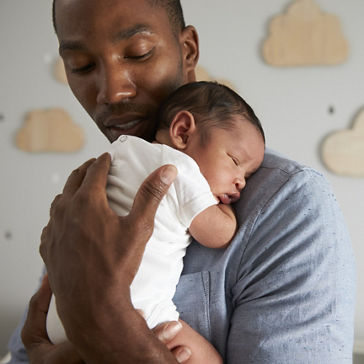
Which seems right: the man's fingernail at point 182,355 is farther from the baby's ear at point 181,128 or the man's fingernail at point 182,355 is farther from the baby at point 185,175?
the baby's ear at point 181,128

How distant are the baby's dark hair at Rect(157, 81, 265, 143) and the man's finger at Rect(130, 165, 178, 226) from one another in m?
0.18

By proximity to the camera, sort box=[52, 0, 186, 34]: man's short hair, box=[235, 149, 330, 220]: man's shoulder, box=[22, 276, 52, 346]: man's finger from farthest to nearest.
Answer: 1. box=[52, 0, 186, 34]: man's short hair
2. box=[22, 276, 52, 346]: man's finger
3. box=[235, 149, 330, 220]: man's shoulder

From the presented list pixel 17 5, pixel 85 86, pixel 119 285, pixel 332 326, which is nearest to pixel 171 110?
pixel 85 86

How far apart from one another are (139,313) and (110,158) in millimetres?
284

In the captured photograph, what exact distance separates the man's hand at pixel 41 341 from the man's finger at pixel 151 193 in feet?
0.86

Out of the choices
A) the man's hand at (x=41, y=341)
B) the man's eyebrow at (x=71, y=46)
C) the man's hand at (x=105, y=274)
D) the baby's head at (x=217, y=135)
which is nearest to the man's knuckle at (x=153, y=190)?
the man's hand at (x=105, y=274)

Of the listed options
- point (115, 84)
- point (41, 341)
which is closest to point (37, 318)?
point (41, 341)

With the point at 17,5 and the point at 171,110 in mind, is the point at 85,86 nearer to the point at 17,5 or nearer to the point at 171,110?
the point at 171,110

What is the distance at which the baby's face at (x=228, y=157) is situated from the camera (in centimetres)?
87

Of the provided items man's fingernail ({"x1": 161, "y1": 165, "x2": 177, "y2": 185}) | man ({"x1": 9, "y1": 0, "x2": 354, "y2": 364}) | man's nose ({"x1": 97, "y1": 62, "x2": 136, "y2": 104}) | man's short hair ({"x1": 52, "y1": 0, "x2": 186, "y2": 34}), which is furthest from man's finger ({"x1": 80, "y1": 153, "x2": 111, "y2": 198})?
man's short hair ({"x1": 52, "y1": 0, "x2": 186, "y2": 34})

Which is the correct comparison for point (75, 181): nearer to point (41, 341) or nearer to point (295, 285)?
point (41, 341)

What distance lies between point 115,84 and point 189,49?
0.27m

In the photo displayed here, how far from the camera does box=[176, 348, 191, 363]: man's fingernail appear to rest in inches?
29.5

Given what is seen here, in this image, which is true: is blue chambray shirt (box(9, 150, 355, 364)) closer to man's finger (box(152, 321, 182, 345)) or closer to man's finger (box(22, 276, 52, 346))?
man's finger (box(152, 321, 182, 345))
